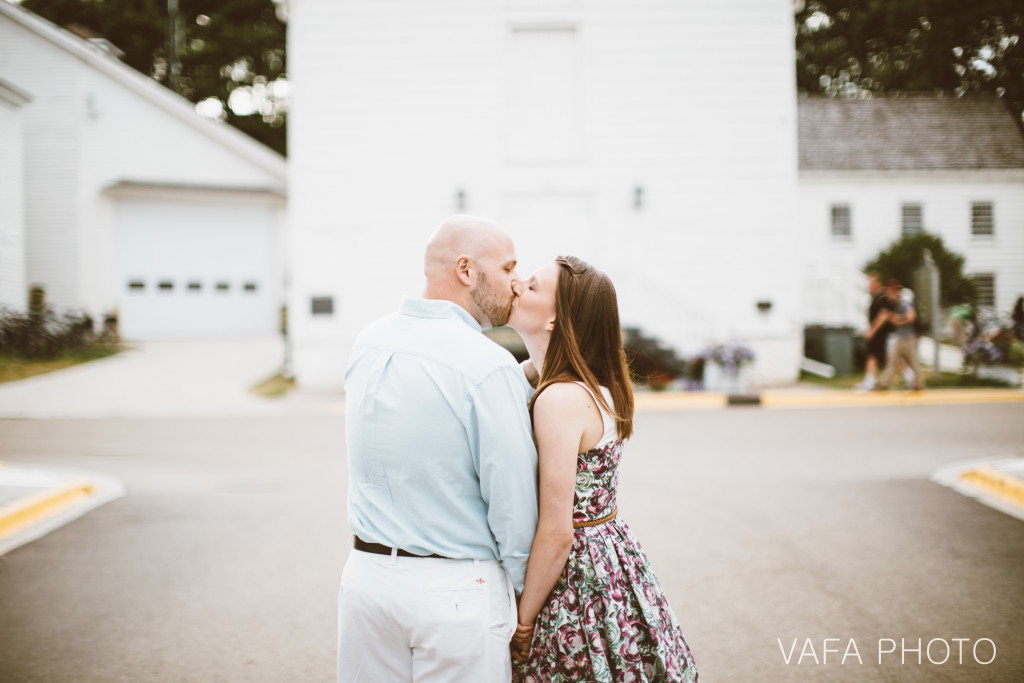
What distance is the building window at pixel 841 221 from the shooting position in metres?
22.9

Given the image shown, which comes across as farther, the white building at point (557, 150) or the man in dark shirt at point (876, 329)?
the white building at point (557, 150)

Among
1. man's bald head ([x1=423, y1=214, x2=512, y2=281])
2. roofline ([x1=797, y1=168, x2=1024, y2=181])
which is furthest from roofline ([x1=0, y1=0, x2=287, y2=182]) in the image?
roofline ([x1=797, y1=168, x2=1024, y2=181])

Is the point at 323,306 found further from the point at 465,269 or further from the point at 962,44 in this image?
the point at 465,269

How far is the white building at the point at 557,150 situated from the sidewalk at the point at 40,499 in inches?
353

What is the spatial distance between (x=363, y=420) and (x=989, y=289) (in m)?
5.93

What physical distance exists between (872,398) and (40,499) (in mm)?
11931

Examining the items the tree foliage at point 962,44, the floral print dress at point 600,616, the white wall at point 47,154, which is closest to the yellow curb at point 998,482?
the tree foliage at point 962,44

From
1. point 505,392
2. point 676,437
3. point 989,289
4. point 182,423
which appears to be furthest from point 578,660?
point 182,423

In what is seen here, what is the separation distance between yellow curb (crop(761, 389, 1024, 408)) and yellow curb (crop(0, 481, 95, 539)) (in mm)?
10339

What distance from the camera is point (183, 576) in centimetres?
472

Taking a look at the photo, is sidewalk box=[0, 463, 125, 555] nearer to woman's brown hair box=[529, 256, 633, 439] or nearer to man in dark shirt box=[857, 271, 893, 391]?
woman's brown hair box=[529, 256, 633, 439]

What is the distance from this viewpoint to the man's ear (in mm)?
1957

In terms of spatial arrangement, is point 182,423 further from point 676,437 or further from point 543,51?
point 543,51

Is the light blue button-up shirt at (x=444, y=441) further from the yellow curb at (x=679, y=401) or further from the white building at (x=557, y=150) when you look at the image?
the white building at (x=557, y=150)
